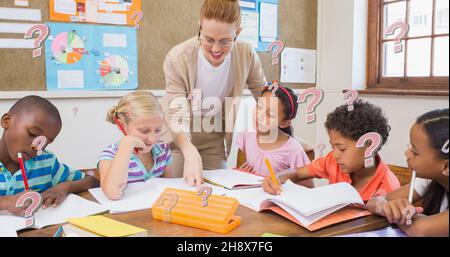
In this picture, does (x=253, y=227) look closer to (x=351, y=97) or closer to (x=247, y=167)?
(x=351, y=97)

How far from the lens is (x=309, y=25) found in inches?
22.9

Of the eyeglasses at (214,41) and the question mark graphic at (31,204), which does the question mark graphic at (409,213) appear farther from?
the question mark graphic at (31,204)

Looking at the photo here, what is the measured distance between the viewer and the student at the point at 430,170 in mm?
318

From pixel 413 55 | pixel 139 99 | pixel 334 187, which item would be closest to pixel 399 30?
pixel 413 55

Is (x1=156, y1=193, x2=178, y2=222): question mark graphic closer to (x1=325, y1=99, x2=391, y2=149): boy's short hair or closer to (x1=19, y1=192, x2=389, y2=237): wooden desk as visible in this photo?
(x1=19, y1=192, x2=389, y2=237): wooden desk

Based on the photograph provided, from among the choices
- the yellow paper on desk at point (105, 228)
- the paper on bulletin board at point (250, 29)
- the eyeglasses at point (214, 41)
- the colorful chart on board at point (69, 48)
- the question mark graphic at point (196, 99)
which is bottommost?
the yellow paper on desk at point (105, 228)

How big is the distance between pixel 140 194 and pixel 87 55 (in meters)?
0.26

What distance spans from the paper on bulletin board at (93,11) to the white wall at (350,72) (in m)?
0.29

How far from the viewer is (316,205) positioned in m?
0.54

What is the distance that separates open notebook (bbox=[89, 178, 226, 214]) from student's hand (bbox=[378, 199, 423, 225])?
30 cm

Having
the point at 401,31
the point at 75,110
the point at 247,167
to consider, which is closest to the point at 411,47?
the point at 401,31

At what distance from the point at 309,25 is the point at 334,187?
0.26 metres

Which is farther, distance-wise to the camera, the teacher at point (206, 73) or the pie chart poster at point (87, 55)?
the teacher at point (206, 73)

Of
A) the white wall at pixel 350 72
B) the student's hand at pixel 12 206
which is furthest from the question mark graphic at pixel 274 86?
the student's hand at pixel 12 206
